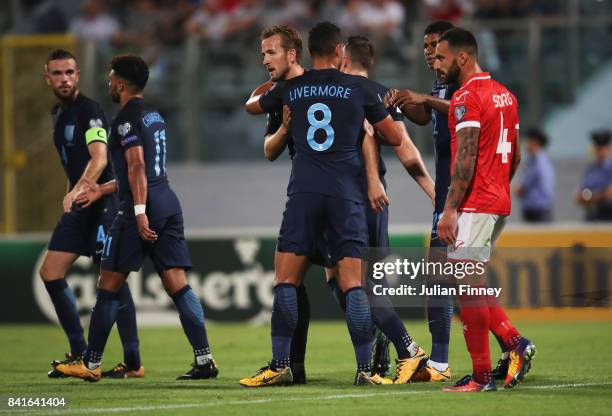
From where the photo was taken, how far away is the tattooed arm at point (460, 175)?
802cm

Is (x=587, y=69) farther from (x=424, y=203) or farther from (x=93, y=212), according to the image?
(x=93, y=212)

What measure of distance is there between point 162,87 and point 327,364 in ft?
27.2

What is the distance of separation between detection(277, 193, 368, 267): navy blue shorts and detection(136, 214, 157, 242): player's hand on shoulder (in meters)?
1.16

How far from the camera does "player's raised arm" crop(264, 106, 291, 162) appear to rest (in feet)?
28.5

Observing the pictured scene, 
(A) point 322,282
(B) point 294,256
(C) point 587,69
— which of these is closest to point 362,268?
(B) point 294,256

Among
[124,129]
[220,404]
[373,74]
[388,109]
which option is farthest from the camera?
[373,74]

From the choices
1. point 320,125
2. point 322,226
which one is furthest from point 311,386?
point 320,125

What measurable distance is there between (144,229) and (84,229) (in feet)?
4.14

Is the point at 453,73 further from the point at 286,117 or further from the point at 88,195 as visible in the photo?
the point at 88,195

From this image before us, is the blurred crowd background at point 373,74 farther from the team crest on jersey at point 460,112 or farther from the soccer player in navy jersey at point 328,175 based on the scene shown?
the team crest on jersey at point 460,112

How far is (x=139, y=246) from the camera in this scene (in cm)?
948

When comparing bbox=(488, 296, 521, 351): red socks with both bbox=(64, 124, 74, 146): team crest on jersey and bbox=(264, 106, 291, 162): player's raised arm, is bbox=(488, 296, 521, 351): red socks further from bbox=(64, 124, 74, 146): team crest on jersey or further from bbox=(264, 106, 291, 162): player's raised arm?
bbox=(64, 124, 74, 146): team crest on jersey

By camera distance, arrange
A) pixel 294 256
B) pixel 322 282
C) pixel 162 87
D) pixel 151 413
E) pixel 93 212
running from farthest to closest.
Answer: pixel 162 87, pixel 322 282, pixel 93 212, pixel 294 256, pixel 151 413

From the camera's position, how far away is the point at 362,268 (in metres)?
8.95
